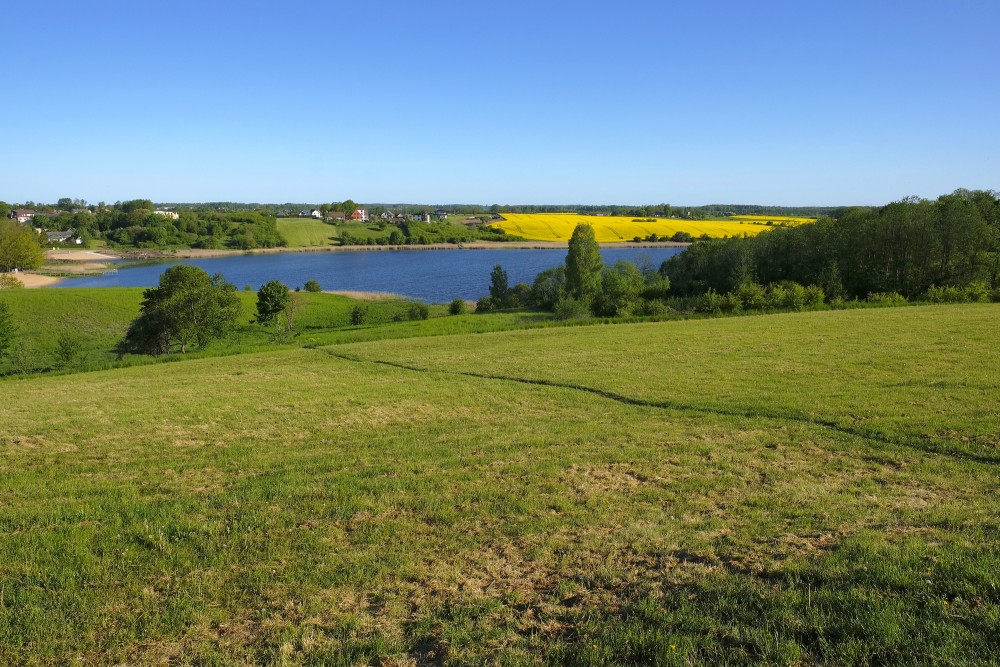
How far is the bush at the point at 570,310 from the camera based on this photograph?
59.4 m

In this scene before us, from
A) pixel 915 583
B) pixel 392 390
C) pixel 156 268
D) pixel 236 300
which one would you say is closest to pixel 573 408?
pixel 392 390

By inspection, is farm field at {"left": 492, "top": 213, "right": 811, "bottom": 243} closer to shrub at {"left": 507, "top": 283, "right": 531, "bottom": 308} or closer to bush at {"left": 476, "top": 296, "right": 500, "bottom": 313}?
shrub at {"left": 507, "top": 283, "right": 531, "bottom": 308}

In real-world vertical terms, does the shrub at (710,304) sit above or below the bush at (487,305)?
above

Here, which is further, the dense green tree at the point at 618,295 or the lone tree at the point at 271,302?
the lone tree at the point at 271,302

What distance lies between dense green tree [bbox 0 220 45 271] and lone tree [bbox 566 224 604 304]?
325ft

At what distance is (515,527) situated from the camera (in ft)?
26.5

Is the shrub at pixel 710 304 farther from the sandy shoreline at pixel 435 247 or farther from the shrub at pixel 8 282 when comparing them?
the sandy shoreline at pixel 435 247

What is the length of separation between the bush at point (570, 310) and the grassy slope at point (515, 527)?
41.0 m

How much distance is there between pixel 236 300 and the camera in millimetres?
54906

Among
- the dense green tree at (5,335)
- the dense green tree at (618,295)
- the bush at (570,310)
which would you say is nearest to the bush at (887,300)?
the dense green tree at (618,295)

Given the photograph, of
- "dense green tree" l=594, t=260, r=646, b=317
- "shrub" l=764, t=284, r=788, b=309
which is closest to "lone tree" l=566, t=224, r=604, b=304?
"dense green tree" l=594, t=260, r=646, b=317

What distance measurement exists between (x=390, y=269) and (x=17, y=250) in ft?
221

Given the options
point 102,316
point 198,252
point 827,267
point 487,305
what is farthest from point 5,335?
point 198,252

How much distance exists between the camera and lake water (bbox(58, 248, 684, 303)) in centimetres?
10569
